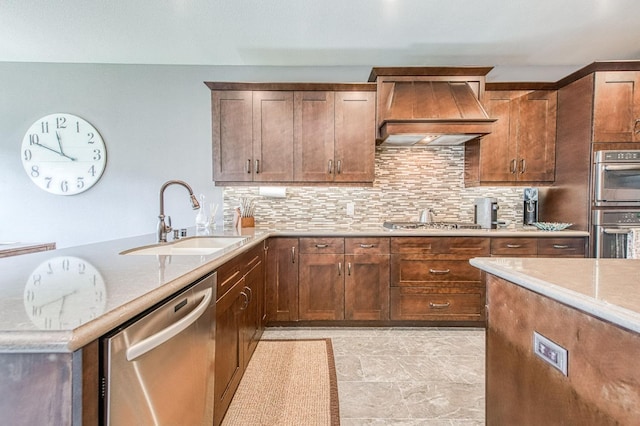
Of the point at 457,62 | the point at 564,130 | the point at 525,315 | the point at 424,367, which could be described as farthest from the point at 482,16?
the point at 424,367

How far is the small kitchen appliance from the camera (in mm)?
3248

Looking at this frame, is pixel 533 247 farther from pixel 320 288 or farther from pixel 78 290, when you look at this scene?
pixel 78 290

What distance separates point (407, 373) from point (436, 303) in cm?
92

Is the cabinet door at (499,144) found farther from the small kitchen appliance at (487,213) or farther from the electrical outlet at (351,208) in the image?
the electrical outlet at (351,208)

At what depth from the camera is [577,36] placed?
9.46 feet

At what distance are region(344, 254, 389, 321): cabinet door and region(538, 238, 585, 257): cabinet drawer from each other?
1444 mm

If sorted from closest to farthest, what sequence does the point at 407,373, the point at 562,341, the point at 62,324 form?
the point at 62,324
the point at 562,341
the point at 407,373

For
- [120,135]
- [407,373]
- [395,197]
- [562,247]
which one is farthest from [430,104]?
[120,135]

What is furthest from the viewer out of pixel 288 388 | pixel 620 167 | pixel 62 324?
pixel 620 167

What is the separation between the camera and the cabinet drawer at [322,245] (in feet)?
9.61

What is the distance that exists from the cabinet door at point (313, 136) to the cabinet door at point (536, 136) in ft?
6.26

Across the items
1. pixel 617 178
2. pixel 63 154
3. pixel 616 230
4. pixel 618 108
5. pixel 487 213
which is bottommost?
pixel 616 230

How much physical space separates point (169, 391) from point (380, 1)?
2.74m

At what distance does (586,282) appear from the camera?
3.17 feet
